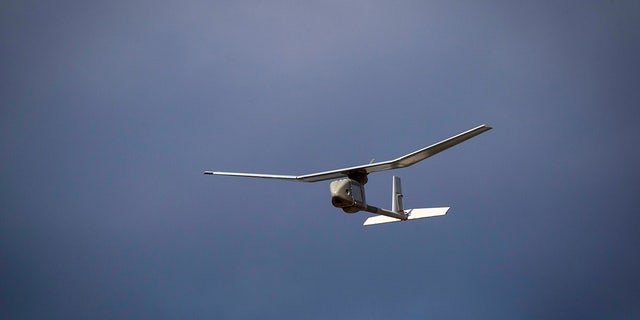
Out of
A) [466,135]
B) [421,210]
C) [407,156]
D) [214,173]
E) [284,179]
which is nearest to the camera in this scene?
[466,135]

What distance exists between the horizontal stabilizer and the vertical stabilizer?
60 centimetres

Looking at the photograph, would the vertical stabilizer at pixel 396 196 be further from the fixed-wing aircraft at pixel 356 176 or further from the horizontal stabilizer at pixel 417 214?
the fixed-wing aircraft at pixel 356 176

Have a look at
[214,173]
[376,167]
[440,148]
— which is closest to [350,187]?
[376,167]

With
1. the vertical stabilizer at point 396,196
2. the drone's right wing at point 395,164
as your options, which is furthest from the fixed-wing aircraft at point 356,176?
the vertical stabilizer at point 396,196

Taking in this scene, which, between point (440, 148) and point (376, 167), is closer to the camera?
point (440, 148)

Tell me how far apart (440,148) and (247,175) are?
1110 cm

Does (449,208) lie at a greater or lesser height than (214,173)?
lesser

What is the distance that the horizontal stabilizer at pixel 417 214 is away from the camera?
146 ft

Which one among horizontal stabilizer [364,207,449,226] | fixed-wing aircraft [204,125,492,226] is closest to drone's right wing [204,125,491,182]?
fixed-wing aircraft [204,125,492,226]

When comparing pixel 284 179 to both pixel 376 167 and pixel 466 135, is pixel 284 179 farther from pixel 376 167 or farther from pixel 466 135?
pixel 466 135

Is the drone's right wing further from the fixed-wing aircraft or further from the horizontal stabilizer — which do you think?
the horizontal stabilizer

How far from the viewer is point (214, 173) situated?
42.2 meters

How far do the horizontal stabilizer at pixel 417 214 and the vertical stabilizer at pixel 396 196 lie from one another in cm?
60

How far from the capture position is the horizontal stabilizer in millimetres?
44375
